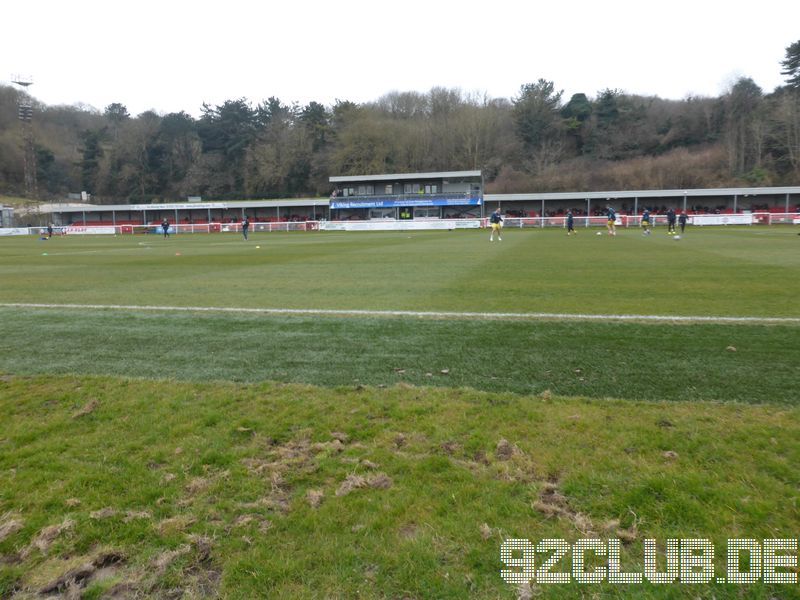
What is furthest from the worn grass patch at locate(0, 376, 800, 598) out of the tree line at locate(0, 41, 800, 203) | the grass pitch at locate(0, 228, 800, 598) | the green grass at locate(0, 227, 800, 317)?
the tree line at locate(0, 41, 800, 203)

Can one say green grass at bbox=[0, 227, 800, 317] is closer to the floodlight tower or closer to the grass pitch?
the grass pitch

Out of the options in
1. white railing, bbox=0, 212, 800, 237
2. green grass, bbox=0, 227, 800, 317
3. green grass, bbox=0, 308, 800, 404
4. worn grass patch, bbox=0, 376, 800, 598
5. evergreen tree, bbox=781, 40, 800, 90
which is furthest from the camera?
evergreen tree, bbox=781, 40, 800, 90

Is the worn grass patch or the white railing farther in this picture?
the white railing

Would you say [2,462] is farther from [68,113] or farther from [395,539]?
[68,113]

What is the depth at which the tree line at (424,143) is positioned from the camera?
240 feet

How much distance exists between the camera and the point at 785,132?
69312mm

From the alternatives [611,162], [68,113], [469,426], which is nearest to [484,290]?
[469,426]

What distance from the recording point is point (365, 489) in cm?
342

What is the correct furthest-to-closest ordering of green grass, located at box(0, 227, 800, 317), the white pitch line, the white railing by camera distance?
the white railing, green grass, located at box(0, 227, 800, 317), the white pitch line

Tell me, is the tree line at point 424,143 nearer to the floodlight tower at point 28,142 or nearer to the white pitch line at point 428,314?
the floodlight tower at point 28,142

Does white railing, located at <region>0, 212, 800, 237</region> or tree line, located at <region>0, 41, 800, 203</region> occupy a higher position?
tree line, located at <region>0, 41, 800, 203</region>

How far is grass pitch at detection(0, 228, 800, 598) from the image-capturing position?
273cm

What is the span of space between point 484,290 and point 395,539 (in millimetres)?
9371

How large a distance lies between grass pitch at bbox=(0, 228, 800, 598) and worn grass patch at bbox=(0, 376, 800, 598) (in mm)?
15
